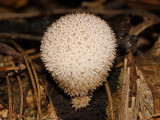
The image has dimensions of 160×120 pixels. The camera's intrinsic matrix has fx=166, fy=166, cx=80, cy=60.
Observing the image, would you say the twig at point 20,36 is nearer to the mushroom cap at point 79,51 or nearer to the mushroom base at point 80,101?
the mushroom cap at point 79,51

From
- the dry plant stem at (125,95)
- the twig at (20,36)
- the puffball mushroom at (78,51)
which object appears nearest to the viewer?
the puffball mushroom at (78,51)

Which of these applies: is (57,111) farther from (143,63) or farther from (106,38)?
(143,63)

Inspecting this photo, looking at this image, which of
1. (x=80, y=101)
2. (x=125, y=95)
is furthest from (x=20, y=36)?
(x=125, y=95)

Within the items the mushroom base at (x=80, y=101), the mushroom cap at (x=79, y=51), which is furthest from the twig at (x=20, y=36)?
the mushroom base at (x=80, y=101)

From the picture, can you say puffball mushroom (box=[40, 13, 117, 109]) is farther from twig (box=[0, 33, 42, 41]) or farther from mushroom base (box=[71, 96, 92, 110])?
twig (box=[0, 33, 42, 41])

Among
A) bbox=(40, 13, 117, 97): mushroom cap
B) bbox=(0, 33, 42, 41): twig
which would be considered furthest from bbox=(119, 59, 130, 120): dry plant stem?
bbox=(0, 33, 42, 41): twig

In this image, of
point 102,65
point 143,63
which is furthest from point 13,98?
point 143,63

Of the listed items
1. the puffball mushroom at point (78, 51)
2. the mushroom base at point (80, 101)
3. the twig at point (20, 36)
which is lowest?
the mushroom base at point (80, 101)
